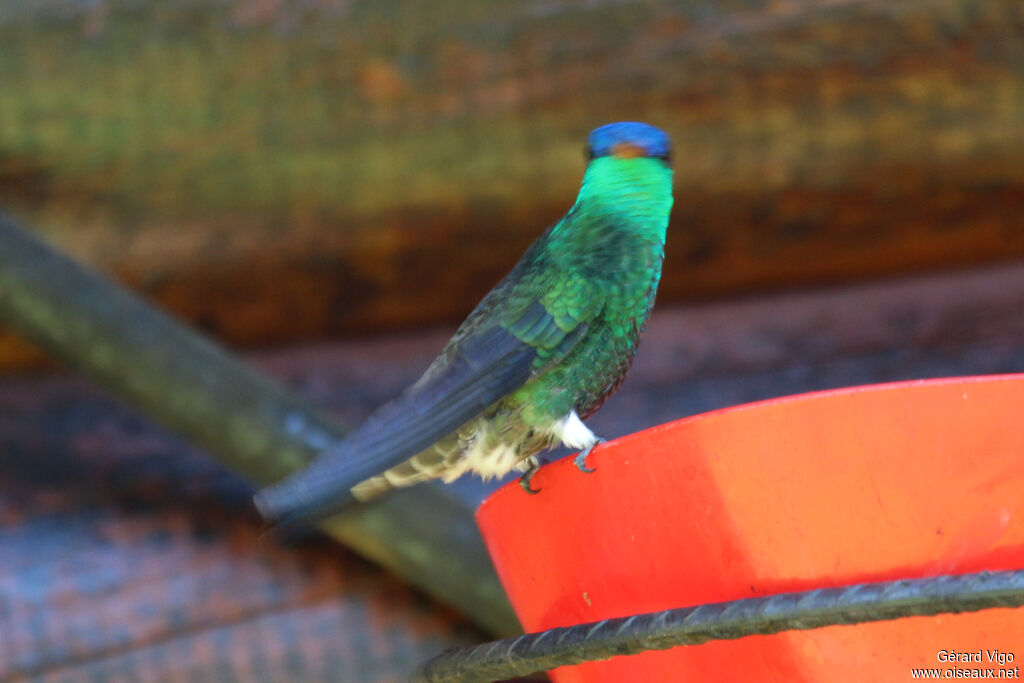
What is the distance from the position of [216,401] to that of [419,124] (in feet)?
1.28

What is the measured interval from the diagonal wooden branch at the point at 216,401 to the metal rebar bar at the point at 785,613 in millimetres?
384

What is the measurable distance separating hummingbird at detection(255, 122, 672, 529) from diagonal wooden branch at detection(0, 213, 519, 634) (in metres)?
0.14

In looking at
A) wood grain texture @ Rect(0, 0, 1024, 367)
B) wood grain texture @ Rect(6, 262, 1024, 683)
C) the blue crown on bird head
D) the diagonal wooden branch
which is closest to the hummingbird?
the blue crown on bird head

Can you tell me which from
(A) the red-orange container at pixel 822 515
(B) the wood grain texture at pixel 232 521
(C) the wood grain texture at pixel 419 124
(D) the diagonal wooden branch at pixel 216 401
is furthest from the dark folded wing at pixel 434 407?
(C) the wood grain texture at pixel 419 124

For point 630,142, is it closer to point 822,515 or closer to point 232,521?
point 822,515

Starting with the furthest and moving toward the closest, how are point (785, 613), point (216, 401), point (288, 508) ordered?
1. point (216, 401)
2. point (288, 508)
3. point (785, 613)

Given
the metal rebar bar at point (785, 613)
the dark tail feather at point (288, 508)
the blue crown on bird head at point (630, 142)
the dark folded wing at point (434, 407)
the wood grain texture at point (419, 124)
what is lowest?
the metal rebar bar at point (785, 613)

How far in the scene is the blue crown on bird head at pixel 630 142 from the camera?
2.63ft

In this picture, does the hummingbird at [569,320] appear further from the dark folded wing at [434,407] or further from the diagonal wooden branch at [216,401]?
the diagonal wooden branch at [216,401]

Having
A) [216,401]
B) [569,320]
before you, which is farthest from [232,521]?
[569,320]

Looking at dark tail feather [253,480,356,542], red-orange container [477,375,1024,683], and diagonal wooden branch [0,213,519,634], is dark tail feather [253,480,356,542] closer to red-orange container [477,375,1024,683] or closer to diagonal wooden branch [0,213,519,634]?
red-orange container [477,375,1024,683]

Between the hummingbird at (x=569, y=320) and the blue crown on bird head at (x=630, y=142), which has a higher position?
the blue crown on bird head at (x=630, y=142)

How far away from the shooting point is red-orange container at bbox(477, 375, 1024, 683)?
53 cm

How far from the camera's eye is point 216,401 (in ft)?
3.20
